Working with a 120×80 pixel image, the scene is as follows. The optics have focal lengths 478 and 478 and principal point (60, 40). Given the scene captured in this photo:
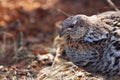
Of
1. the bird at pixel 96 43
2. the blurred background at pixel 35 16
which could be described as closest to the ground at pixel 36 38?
the blurred background at pixel 35 16

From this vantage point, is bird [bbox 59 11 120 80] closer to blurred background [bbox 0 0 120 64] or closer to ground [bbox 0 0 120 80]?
ground [bbox 0 0 120 80]

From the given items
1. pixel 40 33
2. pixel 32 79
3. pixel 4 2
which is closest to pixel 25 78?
pixel 32 79

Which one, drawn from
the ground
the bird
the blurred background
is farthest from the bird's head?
the blurred background

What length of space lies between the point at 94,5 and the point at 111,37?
5.41 meters

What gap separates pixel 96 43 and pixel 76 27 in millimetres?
Result: 257

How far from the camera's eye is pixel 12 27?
9508 mm

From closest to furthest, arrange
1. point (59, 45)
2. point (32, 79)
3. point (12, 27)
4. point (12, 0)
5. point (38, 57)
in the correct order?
point (32, 79) → point (38, 57) → point (59, 45) → point (12, 27) → point (12, 0)

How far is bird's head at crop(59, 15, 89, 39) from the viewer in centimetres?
462

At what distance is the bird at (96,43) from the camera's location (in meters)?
4.48

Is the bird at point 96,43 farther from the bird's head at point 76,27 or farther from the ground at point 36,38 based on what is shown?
the ground at point 36,38

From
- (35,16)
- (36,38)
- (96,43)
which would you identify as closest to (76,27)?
(96,43)

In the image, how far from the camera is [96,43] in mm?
4566

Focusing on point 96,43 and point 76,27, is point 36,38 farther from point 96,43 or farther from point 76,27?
point 96,43

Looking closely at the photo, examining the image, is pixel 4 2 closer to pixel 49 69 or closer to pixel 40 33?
pixel 40 33
